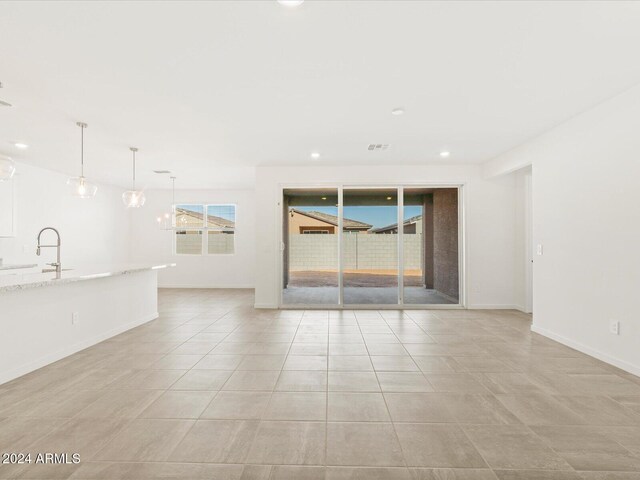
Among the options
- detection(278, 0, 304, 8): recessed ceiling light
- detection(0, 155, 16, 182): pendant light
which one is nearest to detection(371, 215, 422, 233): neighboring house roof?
detection(278, 0, 304, 8): recessed ceiling light

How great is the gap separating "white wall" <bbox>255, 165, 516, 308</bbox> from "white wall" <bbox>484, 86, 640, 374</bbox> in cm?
139

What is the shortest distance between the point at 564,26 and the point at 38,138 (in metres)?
5.83

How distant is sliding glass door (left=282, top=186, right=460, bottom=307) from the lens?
6145 mm

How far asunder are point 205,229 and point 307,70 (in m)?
6.96

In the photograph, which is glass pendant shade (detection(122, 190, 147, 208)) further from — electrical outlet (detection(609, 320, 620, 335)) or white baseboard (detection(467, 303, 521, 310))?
electrical outlet (detection(609, 320, 620, 335))

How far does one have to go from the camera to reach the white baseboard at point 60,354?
2861 millimetres

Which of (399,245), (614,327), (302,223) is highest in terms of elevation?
(302,223)

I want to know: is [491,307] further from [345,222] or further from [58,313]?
[58,313]

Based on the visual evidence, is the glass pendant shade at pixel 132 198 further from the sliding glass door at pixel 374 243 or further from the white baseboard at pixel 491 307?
the white baseboard at pixel 491 307

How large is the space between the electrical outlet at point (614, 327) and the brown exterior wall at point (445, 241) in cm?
293

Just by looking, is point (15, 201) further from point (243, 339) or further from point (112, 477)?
point (112, 477)

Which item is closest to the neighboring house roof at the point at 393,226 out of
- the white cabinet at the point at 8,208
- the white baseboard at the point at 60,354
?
the white baseboard at the point at 60,354

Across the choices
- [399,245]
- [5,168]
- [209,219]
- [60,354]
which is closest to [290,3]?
[5,168]

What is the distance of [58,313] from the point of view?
3393 mm
